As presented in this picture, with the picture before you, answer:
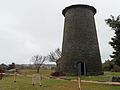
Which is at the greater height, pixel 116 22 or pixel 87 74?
pixel 116 22

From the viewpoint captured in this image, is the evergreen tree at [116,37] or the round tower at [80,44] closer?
the evergreen tree at [116,37]

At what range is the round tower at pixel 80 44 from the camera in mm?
29875

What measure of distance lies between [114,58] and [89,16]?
13.9 meters

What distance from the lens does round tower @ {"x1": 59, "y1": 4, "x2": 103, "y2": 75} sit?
29875 millimetres

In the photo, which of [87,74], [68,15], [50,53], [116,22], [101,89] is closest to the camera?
[101,89]

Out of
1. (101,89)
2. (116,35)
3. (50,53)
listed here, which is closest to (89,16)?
(116,35)

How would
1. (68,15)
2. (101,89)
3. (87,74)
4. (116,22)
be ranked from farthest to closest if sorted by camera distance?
(68,15)
(87,74)
(116,22)
(101,89)

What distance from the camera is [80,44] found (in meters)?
30.0

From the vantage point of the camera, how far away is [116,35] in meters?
18.2

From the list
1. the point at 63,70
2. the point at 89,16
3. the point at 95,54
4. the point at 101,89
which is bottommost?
the point at 101,89

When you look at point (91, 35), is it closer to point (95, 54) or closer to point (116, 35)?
point (95, 54)

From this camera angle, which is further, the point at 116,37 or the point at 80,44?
the point at 80,44

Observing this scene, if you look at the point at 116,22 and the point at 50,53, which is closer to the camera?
the point at 116,22

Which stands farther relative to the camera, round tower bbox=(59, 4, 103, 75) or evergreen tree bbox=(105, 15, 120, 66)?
round tower bbox=(59, 4, 103, 75)
